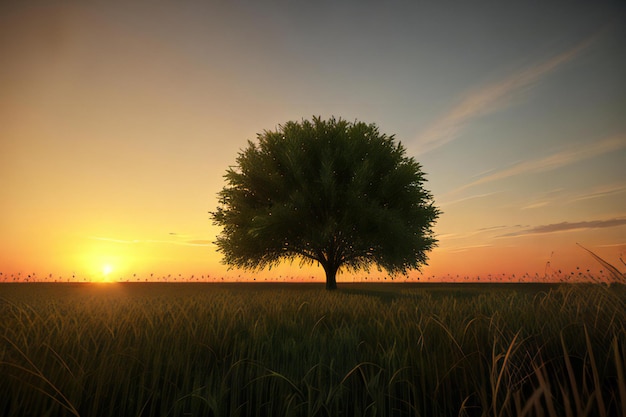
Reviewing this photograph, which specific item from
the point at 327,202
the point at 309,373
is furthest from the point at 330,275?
the point at 309,373

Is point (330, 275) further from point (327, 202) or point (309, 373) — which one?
point (309, 373)

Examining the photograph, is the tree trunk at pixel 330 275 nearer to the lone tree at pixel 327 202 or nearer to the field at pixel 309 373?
the lone tree at pixel 327 202

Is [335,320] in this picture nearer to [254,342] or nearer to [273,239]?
[254,342]

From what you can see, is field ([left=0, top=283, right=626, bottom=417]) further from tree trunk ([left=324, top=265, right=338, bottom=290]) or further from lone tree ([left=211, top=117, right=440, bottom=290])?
tree trunk ([left=324, top=265, right=338, bottom=290])

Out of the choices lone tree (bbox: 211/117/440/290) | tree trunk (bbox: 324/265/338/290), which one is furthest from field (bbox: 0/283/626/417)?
tree trunk (bbox: 324/265/338/290)

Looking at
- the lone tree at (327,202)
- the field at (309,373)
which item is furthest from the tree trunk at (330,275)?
the field at (309,373)

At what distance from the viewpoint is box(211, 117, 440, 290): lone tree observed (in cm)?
1895

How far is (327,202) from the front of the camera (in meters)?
19.7

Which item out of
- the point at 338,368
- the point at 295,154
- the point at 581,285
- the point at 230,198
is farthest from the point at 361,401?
the point at 230,198

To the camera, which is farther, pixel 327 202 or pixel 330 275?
pixel 330 275

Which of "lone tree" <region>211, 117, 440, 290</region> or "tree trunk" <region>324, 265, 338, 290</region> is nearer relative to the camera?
"lone tree" <region>211, 117, 440, 290</region>

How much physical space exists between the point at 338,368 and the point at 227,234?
19.7 m

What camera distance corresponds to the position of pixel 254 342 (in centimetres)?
387

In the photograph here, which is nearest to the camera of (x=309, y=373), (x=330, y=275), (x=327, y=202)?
(x=309, y=373)
